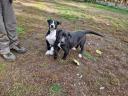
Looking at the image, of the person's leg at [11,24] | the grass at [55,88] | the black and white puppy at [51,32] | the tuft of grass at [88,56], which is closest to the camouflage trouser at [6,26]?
the person's leg at [11,24]

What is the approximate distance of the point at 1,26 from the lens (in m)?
6.24

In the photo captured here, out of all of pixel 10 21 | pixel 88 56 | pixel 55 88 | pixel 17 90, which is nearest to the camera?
pixel 17 90

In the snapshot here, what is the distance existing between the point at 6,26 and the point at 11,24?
0.36 ft

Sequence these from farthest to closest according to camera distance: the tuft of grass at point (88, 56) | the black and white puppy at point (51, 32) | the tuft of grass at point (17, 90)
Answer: the tuft of grass at point (88, 56)
the black and white puppy at point (51, 32)
the tuft of grass at point (17, 90)

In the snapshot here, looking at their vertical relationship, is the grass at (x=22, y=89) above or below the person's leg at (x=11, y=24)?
below

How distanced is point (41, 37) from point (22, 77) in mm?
2567

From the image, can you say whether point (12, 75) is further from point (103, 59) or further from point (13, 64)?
point (103, 59)

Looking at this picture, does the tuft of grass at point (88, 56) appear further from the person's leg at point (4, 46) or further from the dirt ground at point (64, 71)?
the person's leg at point (4, 46)

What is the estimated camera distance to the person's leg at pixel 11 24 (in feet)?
20.8

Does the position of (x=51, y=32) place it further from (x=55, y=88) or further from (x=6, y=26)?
(x=55, y=88)

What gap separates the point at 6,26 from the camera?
21.5ft

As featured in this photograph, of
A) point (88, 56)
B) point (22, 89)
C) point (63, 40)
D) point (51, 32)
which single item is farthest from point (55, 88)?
point (88, 56)

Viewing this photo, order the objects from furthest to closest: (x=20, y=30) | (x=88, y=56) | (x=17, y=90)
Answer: (x=20, y=30) → (x=88, y=56) → (x=17, y=90)

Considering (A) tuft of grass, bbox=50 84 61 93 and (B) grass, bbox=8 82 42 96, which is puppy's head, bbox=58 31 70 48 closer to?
(A) tuft of grass, bbox=50 84 61 93
